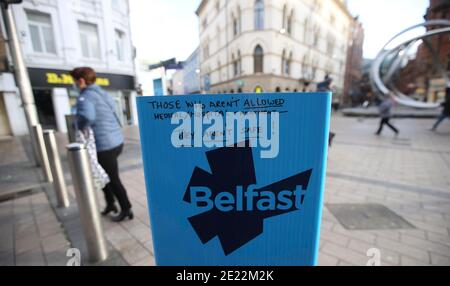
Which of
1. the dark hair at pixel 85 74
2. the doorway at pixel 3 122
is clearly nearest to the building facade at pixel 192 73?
the dark hair at pixel 85 74

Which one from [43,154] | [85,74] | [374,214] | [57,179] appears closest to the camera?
[85,74]

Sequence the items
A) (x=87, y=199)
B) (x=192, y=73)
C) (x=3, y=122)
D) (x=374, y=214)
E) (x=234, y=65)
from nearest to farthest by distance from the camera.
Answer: (x=192, y=73)
(x=234, y=65)
(x=87, y=199)
(x=374, y=214)
(x=3, y=122)

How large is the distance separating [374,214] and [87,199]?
9.28 ft

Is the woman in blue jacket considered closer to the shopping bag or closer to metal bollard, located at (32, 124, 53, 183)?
the shopping bag

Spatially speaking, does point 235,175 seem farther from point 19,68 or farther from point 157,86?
point 19,68

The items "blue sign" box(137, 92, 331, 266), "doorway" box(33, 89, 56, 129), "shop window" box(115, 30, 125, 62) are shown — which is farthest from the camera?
"doorway" box(33, 89, 56, 129)

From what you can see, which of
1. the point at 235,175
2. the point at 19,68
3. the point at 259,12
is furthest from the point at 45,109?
the point at 235,175

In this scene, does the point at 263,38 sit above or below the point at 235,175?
above

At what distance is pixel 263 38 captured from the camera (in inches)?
45.9

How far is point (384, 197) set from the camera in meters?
2.66

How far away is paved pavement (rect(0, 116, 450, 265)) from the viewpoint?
5.42 ft

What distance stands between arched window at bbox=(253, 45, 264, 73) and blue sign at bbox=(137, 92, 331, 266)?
73 cm

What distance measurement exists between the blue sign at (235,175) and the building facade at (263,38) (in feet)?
1.44

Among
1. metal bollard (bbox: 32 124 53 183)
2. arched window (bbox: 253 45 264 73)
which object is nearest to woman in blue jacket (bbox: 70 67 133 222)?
arched window (bbox: 253 45 264 73)
